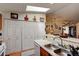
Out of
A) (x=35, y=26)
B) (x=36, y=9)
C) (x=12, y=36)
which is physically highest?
(x=36, y=9)

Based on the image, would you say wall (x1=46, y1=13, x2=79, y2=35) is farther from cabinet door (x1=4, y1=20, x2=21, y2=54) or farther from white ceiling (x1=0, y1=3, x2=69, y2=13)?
cabinet door (x1=4, y1=20, x2=21, y2=54)

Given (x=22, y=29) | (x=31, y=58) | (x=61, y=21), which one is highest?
(x=61, y=21)

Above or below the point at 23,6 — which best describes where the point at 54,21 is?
below

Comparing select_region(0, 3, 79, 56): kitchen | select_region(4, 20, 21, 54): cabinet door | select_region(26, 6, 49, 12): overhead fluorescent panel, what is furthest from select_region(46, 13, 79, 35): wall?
select_region(4, 20, 21, 54): cabinet door

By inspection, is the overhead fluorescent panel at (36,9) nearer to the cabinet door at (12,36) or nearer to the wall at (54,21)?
the wall at (54,21)

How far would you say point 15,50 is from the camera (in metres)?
1.75

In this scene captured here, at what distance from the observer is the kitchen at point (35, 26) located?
1708mm

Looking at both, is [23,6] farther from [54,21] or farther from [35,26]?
[54,21]

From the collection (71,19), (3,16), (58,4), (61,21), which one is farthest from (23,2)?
(71,19)

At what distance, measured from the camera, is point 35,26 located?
5.96 ft

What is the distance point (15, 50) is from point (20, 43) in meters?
0.14

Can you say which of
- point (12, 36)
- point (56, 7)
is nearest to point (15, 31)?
point (12, 36)

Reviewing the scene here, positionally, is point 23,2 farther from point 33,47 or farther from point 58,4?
point 33,47

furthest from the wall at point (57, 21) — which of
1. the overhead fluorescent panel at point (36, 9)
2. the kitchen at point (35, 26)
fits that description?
the overhead fluorescent panel at point (36, 9)
